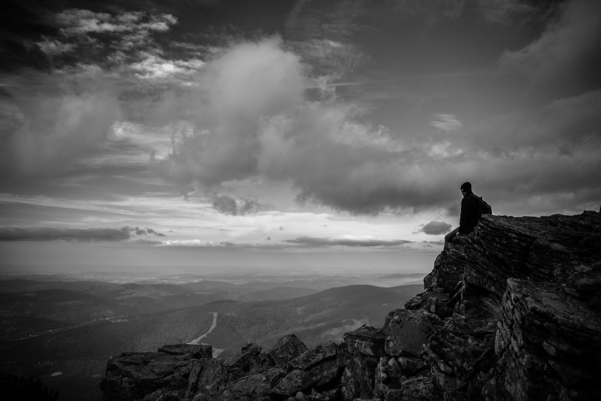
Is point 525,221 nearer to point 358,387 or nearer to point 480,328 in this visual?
point 480,328

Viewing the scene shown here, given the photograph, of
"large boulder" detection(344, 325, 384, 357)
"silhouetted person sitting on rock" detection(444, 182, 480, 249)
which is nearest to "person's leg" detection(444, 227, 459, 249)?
"silhouetted person sitting on rock" detection(444, 182, 480, 249)

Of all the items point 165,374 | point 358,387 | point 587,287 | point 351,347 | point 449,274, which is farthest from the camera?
point 165,374

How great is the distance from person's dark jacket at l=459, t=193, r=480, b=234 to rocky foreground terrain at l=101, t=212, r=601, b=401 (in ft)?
7.98

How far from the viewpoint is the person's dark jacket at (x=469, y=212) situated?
23.1 meters

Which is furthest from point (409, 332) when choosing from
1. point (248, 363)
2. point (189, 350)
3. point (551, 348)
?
point (189, 350)

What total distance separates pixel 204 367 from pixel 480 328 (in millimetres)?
28343

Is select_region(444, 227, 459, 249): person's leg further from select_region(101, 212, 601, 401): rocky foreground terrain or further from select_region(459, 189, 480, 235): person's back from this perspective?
select_region(459, 189, 480, 235): person's back

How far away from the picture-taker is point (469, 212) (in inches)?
940

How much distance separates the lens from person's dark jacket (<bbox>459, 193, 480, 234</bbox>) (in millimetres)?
23062

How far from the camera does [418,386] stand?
13.9 m

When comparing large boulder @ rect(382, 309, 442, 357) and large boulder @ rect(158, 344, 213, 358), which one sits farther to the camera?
large boulder @ rect(158, 344, 213, 358)

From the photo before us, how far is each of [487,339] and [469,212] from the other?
12.8m

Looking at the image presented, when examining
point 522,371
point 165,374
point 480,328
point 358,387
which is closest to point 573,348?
point 522,371

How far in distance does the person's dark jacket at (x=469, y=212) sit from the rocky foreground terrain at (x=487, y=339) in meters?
2.43
